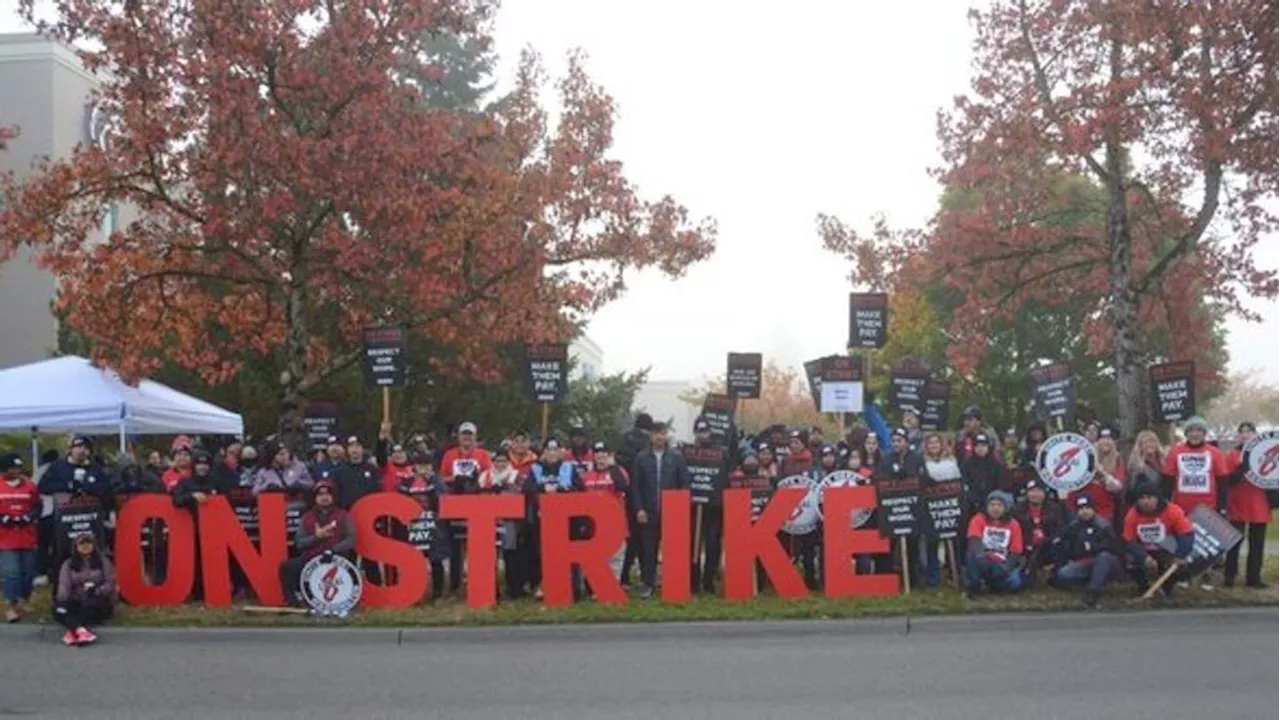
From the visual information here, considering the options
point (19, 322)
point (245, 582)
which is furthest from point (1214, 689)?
point (19, 322)

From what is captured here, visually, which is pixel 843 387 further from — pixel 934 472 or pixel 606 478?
pixel 606 478

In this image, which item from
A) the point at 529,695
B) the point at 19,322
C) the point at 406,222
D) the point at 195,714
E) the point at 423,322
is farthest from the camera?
the point at 19,322

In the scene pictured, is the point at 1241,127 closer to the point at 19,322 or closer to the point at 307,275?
the point at 307,275

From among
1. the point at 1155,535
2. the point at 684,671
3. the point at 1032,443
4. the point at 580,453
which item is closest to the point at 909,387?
the point at 1032,443

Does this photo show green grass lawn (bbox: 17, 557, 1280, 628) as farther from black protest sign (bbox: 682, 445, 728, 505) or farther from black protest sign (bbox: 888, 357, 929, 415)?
black protest sign (bbox: 888, 357, 929, 415)

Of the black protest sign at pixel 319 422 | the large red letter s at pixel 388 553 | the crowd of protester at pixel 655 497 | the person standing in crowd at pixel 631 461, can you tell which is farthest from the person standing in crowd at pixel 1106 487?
the black protest sign at pixel 319 422

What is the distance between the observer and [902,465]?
45.4 feet

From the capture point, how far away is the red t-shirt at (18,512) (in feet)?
41.3

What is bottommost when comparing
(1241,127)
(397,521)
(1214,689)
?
(1214,689)

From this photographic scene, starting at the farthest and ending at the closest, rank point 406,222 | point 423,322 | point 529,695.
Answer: point 423,322 < point 406,222 < point 529,695

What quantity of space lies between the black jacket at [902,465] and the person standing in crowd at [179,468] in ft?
24.7

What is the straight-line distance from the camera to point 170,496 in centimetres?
1312

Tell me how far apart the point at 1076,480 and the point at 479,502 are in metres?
6.16

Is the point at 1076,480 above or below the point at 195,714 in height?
above
